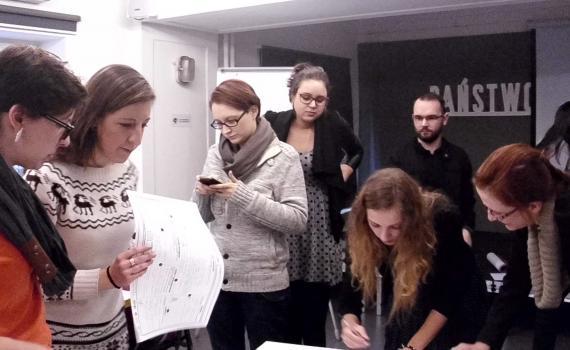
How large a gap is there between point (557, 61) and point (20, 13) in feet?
13.6

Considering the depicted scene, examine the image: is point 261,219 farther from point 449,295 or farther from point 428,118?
point 428,118

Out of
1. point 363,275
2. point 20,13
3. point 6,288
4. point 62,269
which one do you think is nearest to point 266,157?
point 363,275

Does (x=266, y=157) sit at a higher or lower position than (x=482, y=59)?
lower

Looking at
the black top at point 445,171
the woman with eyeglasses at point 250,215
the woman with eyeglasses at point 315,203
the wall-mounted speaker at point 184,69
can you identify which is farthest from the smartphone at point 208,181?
the wall-mounted speaker at point 184,69

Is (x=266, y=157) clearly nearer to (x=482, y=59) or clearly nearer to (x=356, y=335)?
(x=356, y=335)

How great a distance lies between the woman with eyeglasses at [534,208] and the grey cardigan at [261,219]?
655mm

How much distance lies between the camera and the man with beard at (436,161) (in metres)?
2.98

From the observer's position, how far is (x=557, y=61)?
499cm

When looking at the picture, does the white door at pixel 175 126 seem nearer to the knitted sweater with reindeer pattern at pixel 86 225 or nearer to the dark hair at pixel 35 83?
the knitted sweater with reindeer pattern at pixel 86 225

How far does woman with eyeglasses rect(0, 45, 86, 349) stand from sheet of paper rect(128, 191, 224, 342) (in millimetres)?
372

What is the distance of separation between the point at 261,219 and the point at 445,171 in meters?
1.38

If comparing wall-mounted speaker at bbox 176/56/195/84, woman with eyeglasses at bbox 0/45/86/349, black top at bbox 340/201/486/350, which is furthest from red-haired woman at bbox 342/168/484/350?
wall-mounted speaker at bbox 176/56/195/84

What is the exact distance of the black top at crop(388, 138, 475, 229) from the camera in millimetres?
2979

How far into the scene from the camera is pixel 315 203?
96.2 inches
